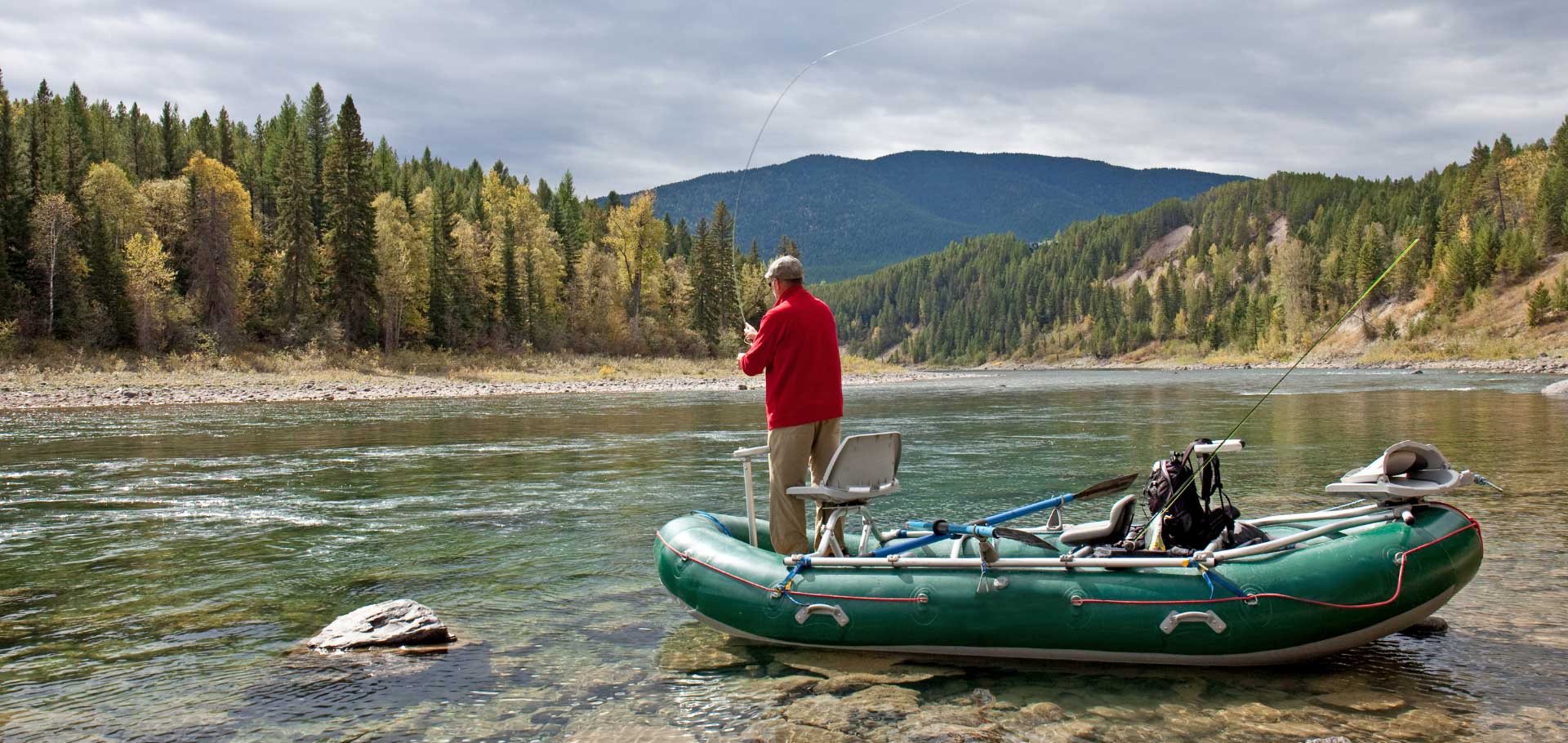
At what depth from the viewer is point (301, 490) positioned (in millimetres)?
14766

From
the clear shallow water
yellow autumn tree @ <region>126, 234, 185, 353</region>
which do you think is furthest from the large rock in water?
yellow autumn tree @ <region>126, 234, 185, 353</region>

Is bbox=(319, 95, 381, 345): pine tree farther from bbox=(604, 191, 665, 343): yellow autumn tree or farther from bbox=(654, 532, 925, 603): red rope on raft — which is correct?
bbox=(654, 532, 925, 603): red rope on raft

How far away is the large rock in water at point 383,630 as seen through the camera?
7.12 metres

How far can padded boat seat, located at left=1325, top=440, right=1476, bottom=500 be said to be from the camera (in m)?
6.23

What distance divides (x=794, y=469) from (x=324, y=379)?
144ft

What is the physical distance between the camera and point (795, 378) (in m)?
7.30

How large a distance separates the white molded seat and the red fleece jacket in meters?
0.45

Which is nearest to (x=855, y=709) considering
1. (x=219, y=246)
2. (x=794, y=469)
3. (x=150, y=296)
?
(x=794, y=469)

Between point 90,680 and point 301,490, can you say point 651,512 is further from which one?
point 90,680

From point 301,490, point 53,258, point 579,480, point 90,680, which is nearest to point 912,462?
point 579,480

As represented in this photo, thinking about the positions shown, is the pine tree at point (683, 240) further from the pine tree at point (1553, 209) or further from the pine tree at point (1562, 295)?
the pine tree at point (1553, 209)

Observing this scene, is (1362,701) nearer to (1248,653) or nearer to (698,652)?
(1248,653)

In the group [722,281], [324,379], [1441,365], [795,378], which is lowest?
[1441,365]

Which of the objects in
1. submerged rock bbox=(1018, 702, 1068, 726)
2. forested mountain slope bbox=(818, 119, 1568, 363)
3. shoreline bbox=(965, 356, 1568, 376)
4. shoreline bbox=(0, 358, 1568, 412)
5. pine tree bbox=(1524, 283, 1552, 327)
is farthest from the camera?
forested mountain slope bbox=(818, 119, 1568, 363)
